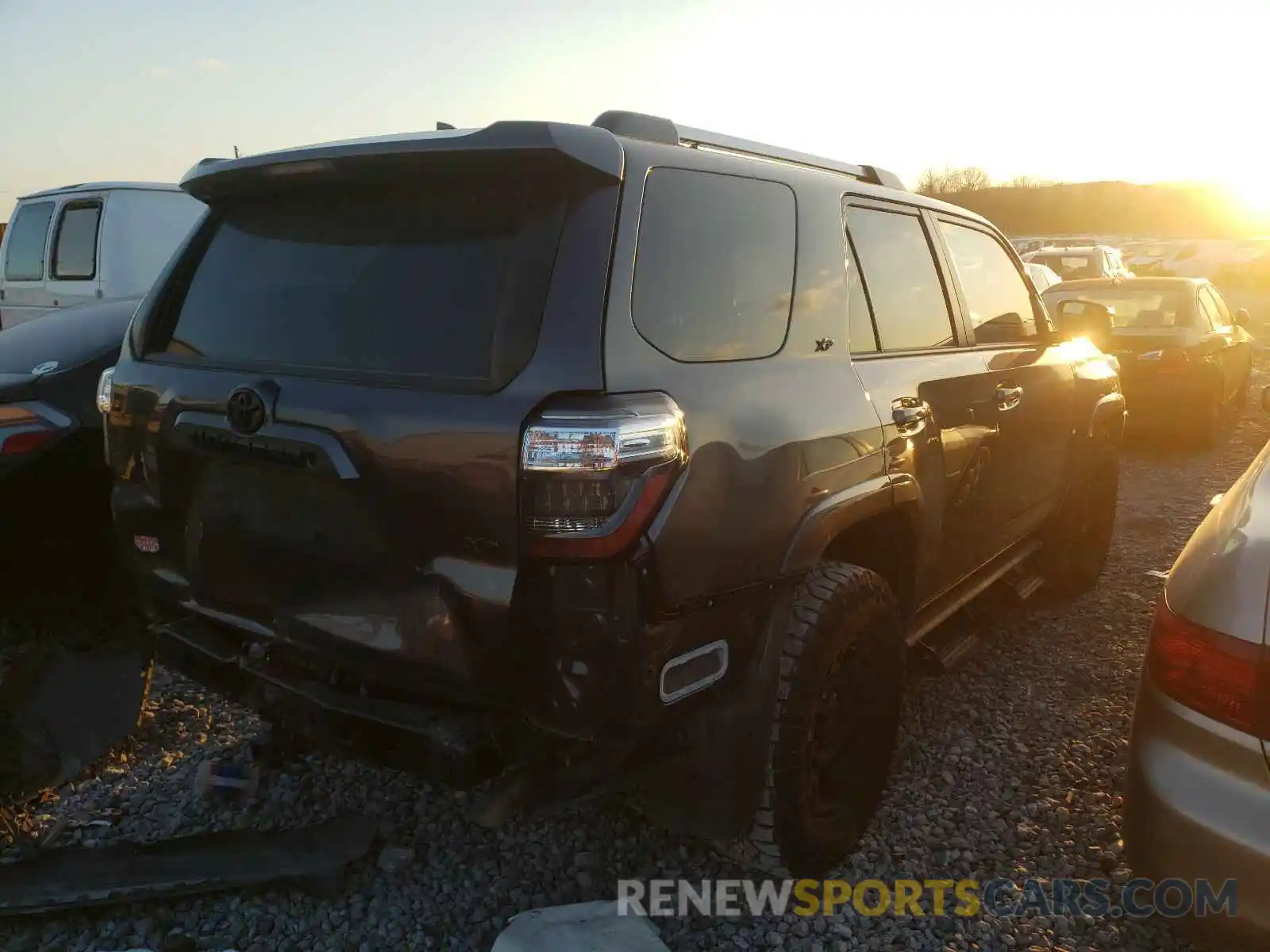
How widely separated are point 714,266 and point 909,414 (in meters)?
0.85

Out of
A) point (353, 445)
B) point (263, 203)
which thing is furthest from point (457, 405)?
point (263, 203)

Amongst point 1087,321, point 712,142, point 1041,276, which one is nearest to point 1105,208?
point 1041,276

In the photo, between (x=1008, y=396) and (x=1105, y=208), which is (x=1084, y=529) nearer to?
(x=1008, y=396)

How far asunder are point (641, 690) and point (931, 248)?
84.9 inches

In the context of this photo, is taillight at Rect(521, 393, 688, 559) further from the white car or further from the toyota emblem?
the white car

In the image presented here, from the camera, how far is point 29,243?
778 centimetres

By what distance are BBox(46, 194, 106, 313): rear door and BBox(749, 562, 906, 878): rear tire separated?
6.49 m

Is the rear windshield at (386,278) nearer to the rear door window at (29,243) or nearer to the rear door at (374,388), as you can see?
the rear door at (374,388)

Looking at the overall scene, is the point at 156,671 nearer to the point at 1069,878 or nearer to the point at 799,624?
the point at 799,624

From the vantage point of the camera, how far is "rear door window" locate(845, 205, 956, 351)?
289 centimetres

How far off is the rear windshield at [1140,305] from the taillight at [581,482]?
8.02 metres

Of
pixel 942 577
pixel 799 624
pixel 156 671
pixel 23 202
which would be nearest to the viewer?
pixel 799 624

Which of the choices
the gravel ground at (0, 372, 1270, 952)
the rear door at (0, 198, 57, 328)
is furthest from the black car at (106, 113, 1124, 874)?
the rear door at (0, 198, 57, 328)

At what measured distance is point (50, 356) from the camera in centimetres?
349
